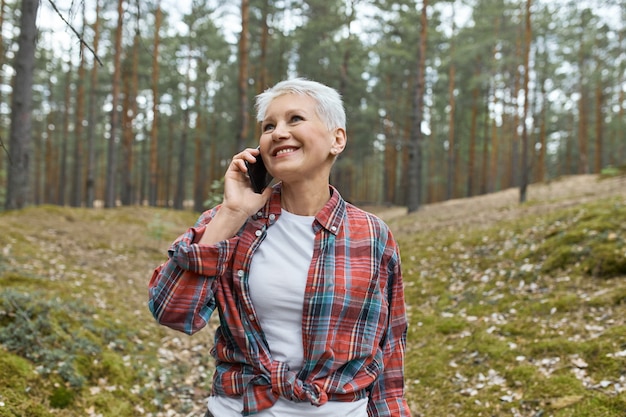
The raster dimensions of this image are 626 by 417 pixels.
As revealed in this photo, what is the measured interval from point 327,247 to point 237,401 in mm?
584

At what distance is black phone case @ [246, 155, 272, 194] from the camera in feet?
5.26

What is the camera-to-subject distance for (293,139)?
154cm

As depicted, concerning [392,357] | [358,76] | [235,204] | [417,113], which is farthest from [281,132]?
[358,76]

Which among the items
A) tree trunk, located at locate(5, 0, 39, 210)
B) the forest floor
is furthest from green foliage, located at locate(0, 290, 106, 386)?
tree trunk, located at locate(5, 0, 39, 210)

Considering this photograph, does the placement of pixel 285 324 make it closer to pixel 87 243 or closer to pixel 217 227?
pixel 217 227

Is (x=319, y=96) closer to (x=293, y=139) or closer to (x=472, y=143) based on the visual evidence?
(x=293, y=139)

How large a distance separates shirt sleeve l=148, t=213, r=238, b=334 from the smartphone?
0.89ft

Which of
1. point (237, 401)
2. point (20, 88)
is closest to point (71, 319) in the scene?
point (237, 401)

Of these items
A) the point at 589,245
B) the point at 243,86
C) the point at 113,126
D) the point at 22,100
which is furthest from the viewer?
the point at 113,126

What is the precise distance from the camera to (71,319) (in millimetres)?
4469

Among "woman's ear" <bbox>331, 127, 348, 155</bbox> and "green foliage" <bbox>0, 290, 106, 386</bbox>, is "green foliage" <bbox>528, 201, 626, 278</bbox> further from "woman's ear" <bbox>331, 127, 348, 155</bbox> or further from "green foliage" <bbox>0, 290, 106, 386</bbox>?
"green foliage" <bbox>0, 290, 106, 386</bbox>

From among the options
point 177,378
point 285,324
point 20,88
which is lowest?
point 177,378

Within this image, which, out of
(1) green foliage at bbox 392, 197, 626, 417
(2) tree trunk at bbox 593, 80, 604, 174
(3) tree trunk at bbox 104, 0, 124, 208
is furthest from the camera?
(2) tree trunk at bbox 593, 80, 604, 174

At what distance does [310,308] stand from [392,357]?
0.45 meters
